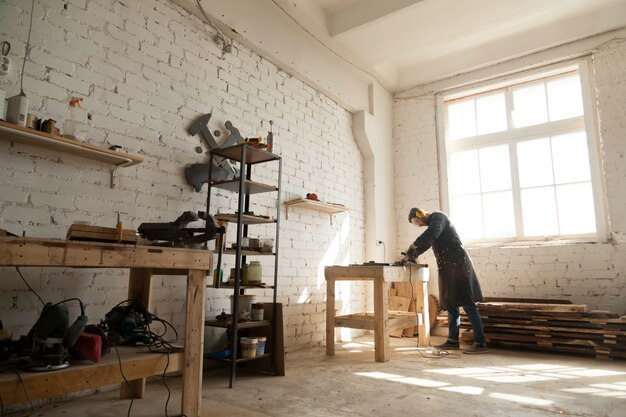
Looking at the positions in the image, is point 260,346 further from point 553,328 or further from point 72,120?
point 553,328

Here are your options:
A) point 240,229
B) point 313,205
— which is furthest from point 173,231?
point 313,205

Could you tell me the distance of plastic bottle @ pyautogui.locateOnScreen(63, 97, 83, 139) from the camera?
2.43m

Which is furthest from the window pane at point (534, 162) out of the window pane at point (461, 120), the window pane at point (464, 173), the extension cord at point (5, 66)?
the extension cord at point (5, 66)

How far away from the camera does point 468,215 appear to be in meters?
5.65

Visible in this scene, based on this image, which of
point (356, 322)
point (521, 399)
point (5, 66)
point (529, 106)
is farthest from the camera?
point (529, 106)

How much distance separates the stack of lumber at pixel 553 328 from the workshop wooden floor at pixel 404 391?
0.19 m

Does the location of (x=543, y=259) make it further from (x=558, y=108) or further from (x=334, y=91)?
(x=334, y=91)

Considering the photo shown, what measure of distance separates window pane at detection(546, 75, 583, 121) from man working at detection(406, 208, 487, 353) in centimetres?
225

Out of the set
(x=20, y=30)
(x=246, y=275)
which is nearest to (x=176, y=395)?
(x=246, y=275)

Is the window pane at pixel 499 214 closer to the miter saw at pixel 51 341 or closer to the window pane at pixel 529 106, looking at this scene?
the window pane at pixel 529 106

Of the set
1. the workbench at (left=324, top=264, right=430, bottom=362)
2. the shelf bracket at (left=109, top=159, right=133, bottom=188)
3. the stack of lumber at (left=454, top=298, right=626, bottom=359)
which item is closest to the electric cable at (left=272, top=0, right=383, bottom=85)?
the shelf bracket at (left=109, top=159, right=133, bottom=188)

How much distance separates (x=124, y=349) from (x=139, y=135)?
156 centimetres

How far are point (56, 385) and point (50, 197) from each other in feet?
4.29

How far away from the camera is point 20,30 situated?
238 cm
